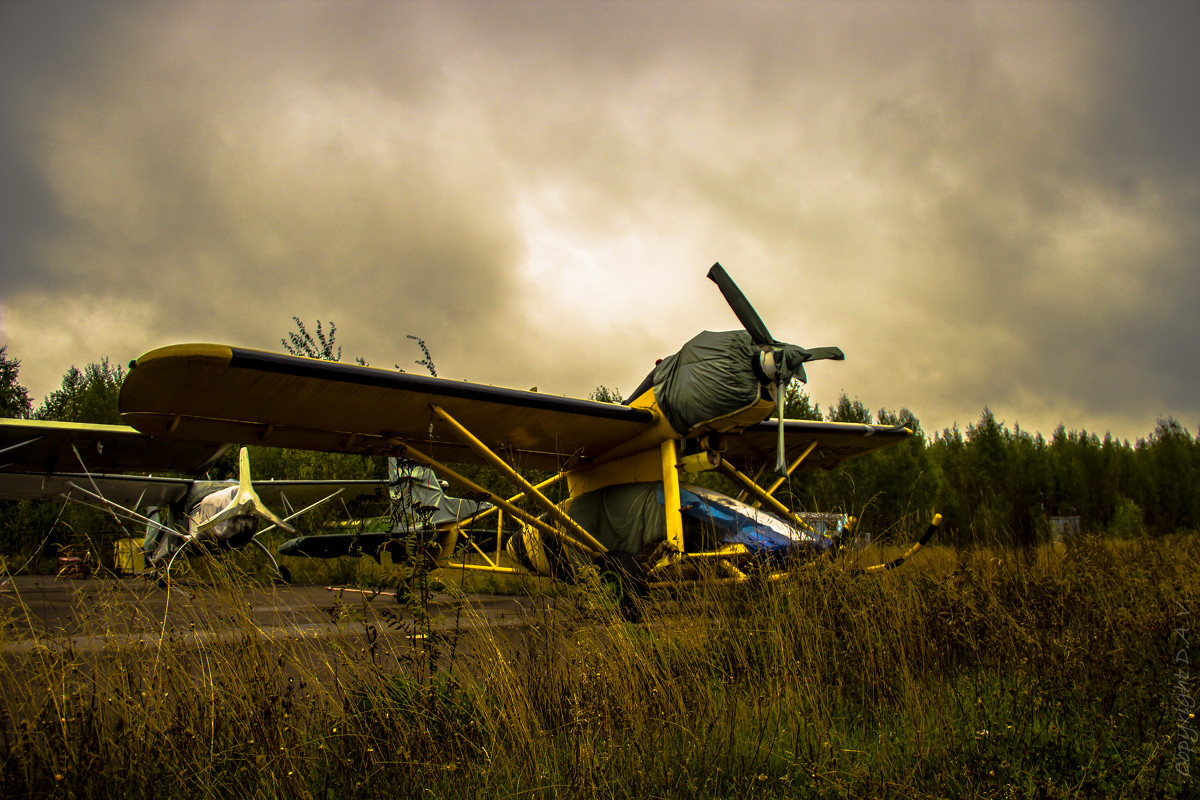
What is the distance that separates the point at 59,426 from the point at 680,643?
979 cm

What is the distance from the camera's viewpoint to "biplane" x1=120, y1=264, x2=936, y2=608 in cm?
546

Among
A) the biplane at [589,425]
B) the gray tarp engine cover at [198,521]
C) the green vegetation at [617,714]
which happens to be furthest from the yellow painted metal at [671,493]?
the gray tarp engine cover at [198,521]

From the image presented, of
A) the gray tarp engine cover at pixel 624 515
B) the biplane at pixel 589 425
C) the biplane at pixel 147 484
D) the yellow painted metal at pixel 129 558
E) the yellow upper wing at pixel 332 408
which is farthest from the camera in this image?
the biplane at pixel 147 484

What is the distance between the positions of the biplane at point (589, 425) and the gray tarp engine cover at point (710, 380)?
15mm

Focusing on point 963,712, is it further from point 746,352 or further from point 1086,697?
point 746,352

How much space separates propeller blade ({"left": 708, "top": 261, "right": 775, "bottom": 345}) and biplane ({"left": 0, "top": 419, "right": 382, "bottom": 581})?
672cm

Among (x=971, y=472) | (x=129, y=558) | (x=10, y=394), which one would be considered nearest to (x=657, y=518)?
(x=129, y=558)

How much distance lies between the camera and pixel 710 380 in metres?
6.58

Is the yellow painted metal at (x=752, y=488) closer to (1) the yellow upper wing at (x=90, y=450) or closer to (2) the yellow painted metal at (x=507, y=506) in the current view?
(2) the yellow painted metal at (x=507, y=506)

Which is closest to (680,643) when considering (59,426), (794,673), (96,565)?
(794,673)

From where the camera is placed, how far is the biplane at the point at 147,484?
358 inches

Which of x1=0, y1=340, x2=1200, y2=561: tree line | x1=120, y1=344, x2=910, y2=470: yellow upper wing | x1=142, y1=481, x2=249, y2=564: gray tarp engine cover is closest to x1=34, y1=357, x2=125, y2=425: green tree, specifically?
x1=0, y1=340, x2=1200, y2=561: tree line

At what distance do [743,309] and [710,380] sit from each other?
88 cm

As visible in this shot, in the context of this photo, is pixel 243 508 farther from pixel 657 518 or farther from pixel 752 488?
pixel 752 488
